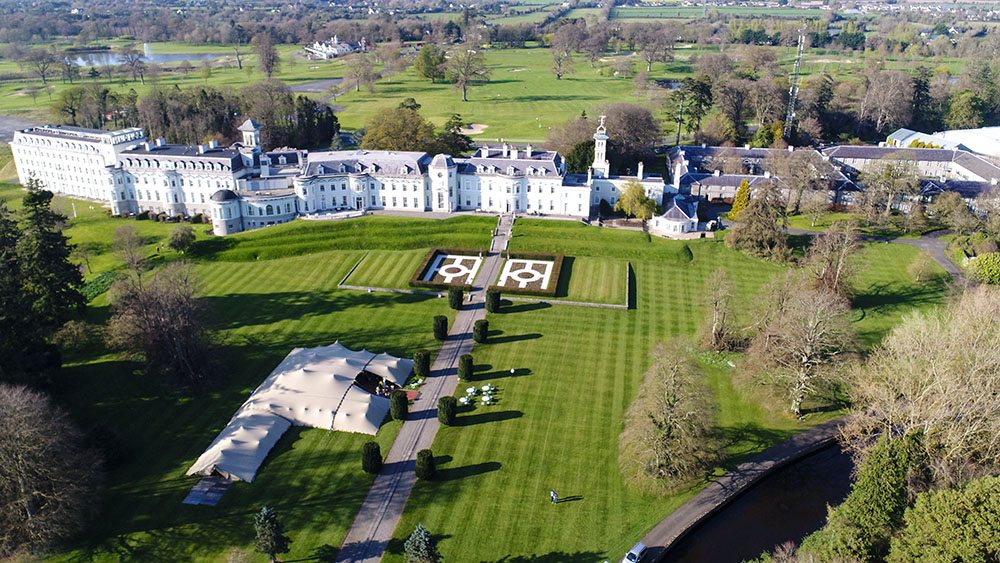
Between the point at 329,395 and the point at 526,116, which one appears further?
the point at 526,116

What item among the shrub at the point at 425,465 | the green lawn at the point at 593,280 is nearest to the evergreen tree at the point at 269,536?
the shrub at the point at 425,465

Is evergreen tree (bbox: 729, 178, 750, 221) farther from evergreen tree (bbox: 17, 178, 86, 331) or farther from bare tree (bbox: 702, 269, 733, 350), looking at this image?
evergreen tree (bbox: 17, 178, 86, 331)

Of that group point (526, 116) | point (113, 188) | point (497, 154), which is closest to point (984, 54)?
point (526, 116)

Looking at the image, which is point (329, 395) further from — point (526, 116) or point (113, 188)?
point (526, 116)

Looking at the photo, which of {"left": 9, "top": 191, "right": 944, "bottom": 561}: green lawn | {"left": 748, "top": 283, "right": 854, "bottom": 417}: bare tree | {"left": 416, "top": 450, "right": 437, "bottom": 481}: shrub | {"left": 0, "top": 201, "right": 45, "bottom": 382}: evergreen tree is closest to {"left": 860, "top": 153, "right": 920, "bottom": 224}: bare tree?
{"left": 9, "top": 191, "right": 944, "bottom": 561}: green lawn

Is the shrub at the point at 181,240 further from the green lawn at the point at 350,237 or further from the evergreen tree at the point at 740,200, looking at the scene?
the evergreen tree at the point at 740,200

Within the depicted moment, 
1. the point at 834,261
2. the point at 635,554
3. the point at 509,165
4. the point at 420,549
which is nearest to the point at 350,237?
the point at 509,165
